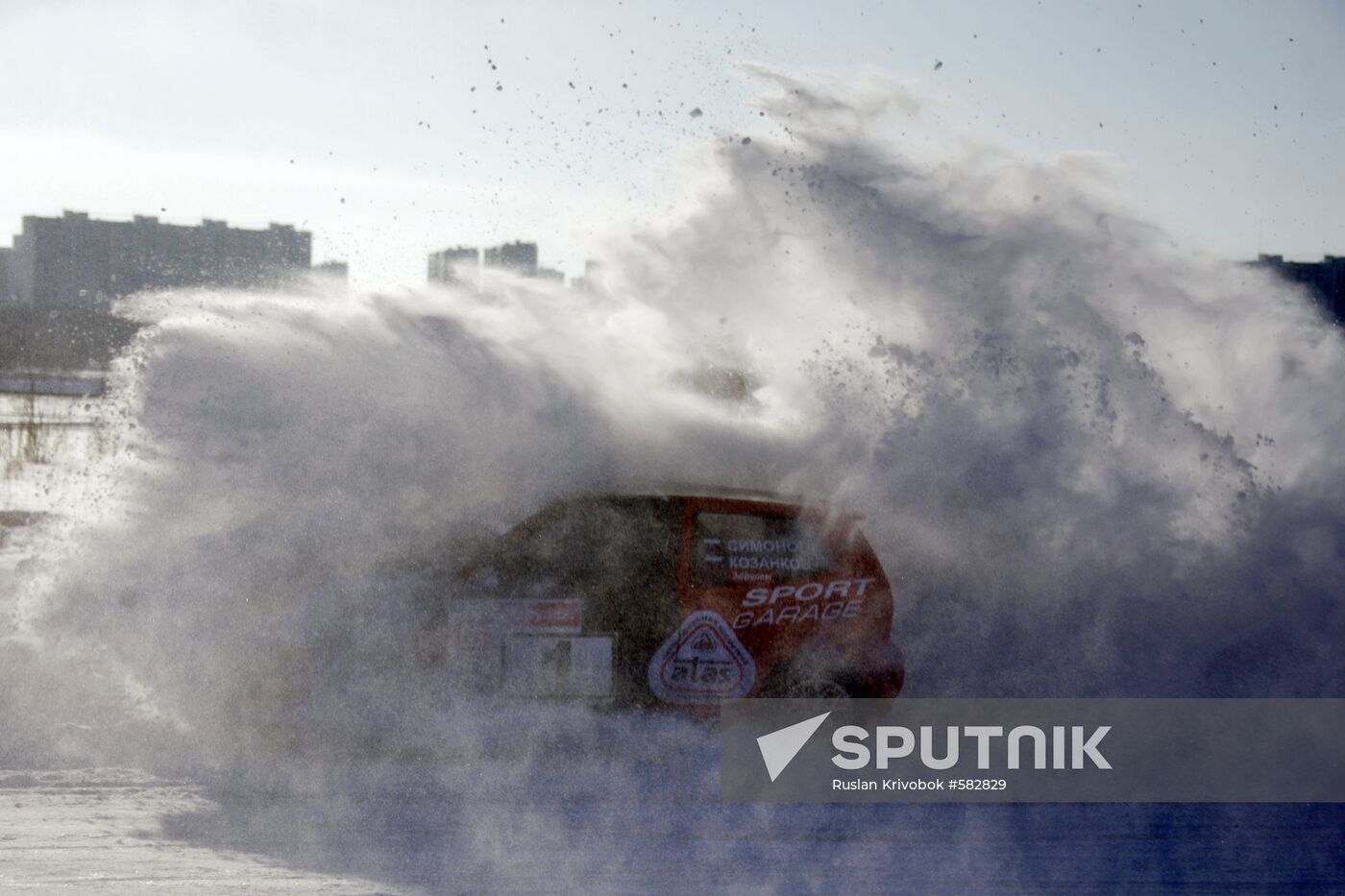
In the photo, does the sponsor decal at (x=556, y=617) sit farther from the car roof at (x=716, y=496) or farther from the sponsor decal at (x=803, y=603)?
the sponsor decal at (x=803, y=603)

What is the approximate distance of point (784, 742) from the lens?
582 cm

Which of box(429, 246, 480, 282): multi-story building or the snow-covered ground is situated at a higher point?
box(429, 246, 480, 282): multi-story building

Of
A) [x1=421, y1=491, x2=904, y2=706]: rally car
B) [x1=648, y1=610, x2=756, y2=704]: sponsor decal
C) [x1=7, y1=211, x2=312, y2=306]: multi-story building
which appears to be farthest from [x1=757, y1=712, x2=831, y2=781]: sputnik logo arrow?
Answer: [x1=7, y1=211, x2=312, y2=306]: multi-story building

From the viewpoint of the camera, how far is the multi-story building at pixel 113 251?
1705 inches

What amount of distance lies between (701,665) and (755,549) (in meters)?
0.60

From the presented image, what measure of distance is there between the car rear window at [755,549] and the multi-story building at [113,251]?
38949mm

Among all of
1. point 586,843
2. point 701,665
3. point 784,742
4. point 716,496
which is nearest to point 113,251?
point 716,496

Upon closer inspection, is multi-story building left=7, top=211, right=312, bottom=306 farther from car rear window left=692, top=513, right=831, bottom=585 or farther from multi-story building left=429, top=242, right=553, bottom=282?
car rear window left=692, top=513, right=831, bottom=585

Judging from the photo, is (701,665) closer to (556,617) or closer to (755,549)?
(755,549)

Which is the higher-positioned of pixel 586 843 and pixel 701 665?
pixel 701 665

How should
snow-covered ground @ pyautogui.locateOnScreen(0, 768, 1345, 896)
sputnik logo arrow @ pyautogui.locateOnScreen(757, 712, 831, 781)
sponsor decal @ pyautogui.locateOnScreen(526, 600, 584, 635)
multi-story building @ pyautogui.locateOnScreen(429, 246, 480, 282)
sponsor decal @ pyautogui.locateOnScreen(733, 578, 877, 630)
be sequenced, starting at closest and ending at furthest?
snow-covered ground @ pyautogui.locateOnScreen(0, 768, 1345, 896) < sputnik logo arrow @ pyautogui.locateOnScreen(757, 712, 831, 781) < sponsor decal @ pyautogui.locateOnScreen(526, 600, 584, 635) < sponsor decal @ pyautogui.locateOnScreen(733, 578, 877, 630) < multi-story building @ pyautogui.locateOnScreen(429, 246, 480, 282)

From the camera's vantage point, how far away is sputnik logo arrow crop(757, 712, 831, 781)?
5.62 m

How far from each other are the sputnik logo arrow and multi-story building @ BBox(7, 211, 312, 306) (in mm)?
39304

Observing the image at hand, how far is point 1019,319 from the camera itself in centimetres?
801
